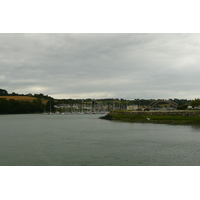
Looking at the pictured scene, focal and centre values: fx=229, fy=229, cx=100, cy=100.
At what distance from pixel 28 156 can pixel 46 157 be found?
1.74 m

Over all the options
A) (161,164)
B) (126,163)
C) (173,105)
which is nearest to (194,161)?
(161,164)

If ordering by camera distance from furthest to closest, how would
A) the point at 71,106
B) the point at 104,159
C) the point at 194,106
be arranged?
the point at 71,106 → the point at 194,106 → the point at 104,159

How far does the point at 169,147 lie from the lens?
24.6 meters

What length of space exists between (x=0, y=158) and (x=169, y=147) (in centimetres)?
1683

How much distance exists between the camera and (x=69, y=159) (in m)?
19.4

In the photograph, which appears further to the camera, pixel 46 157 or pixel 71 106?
pixel 71 106

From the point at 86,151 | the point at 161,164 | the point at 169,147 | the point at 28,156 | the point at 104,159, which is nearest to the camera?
the point at 161,164

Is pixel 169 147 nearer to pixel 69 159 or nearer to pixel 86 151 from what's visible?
pixel 86 151

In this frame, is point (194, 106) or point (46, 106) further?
point (46, 106)

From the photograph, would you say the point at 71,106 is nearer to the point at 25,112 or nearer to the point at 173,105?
the point at 25,112

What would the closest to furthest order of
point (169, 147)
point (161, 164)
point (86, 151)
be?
point (161, 164)
point (86, 151)
point (169, 147)

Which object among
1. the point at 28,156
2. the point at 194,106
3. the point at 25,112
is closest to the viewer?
the point at 28,156

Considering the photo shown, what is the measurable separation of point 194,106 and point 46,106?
11189cm

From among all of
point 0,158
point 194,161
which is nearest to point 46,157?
point 0,158
